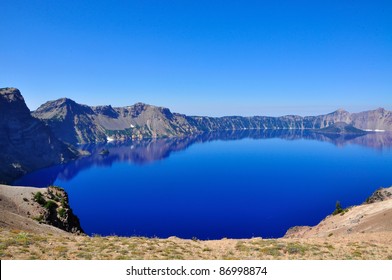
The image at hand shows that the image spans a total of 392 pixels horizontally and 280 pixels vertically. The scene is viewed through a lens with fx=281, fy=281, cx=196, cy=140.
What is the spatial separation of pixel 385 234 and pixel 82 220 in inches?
4834

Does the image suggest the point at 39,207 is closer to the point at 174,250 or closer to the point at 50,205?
the point at 50,205

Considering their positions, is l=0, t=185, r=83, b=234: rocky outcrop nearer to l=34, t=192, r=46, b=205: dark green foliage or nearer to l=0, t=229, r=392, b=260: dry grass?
l=34, t=192, r=46, b=205: dark green foliage

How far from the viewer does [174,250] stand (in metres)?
30.4

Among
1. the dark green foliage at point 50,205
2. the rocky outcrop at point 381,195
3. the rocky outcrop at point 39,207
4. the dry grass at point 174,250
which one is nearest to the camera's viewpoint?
the dry grass at point 174,250

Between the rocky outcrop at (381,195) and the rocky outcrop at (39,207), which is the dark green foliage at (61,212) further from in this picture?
the rocky outcrop at (381,195)

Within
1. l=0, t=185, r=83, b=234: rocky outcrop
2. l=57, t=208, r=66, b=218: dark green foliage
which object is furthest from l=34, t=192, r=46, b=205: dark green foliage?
l=57, t=208, r=66, b=218: dark green foliage

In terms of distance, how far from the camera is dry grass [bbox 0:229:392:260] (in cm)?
2628

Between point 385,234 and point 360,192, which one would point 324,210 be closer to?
point 360,192

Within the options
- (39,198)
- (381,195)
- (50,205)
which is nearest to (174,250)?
(50,205)

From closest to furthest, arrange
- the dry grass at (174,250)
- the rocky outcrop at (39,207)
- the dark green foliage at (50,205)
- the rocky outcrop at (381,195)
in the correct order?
1. the dry grass at (174,250)
2. the rocky outcrop at (39,207)
3. the dark green foliage at (50,205)
4. the rocky outcrop at (381,195)

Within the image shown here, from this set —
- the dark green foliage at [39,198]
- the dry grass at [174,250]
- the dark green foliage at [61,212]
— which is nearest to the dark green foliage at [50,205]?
the dark green foliage at [39,198]

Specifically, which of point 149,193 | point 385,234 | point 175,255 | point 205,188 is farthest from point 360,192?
point 175,255

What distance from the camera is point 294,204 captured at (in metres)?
149

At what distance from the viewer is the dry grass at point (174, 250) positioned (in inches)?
1035
